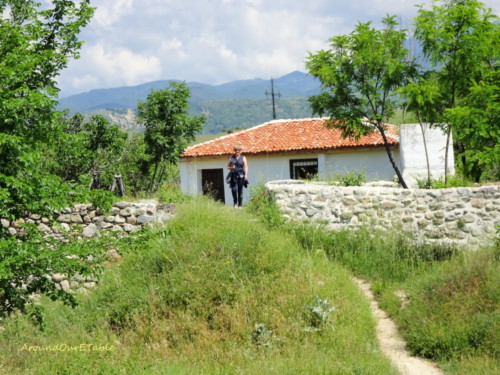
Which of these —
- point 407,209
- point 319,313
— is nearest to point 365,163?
point 407,209

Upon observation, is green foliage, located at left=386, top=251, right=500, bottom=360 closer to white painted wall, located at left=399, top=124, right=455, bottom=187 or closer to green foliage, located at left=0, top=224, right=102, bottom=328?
green foliage, located at left=0, top=224, right=102, bottom=328

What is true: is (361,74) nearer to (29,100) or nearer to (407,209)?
(407,209)

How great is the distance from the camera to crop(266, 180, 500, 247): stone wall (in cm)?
Answer: 991

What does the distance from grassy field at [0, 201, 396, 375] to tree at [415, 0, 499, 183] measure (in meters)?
6.15

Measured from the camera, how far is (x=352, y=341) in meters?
6.80

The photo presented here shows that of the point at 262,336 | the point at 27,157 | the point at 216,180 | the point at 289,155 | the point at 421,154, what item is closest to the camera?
the point at 27,157

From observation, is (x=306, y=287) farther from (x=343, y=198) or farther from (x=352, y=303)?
(x=343, y=198)

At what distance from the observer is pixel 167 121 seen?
75.9 feet

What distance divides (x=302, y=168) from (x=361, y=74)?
8.41 meters

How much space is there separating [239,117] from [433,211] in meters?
185

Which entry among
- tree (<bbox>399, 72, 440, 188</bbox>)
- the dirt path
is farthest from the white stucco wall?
the dirt path

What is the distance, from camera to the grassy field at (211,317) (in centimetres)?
626

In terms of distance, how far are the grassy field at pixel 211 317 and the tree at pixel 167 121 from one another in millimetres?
13459

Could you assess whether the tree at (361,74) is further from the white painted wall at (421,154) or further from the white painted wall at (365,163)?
the white painted wall at (365,163)
